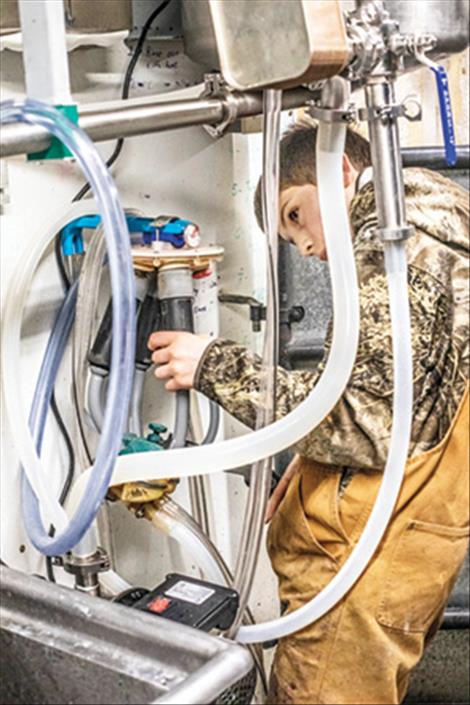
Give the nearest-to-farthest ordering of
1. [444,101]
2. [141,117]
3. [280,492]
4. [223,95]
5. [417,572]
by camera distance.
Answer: [141,117]
[223,95]
[444,101]
[417,572]
[280,492]

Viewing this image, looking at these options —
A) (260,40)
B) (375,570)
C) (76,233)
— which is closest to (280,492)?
(375,570)

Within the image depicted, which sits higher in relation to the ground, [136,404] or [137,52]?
[137,52]

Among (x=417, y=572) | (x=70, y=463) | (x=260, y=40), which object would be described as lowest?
(x=417, y=572)

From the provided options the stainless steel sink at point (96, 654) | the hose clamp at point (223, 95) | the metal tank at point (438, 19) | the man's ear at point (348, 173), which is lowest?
the stainless steel sink at point (96, 654)

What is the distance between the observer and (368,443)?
1445mm

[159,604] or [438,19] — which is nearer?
[159,604]

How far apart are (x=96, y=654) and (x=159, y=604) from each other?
0.29 metres

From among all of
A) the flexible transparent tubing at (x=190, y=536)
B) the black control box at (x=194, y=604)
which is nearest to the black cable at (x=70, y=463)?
the flexible transparent tubing at (x=190, y=536)

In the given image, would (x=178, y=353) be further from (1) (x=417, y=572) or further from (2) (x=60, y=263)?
(1) (x=417, y=572)

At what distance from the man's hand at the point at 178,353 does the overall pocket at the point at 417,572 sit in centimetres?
40

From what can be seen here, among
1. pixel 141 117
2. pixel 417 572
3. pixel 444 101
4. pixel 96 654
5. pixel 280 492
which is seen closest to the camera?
pixel 96 654

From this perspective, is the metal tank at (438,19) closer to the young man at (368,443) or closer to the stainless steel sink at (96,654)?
the young man at (368,443)

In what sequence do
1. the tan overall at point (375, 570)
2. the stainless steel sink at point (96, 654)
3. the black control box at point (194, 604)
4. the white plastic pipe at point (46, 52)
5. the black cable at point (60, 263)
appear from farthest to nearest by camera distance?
the tan overall at point (375, 570)
the black cable at point (60, 263)
the black control box at point (194, 604)
the white plastic pipe at point (46, 52)
the stainless steel sink at point (96, 654)

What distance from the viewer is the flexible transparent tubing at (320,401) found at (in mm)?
1241
